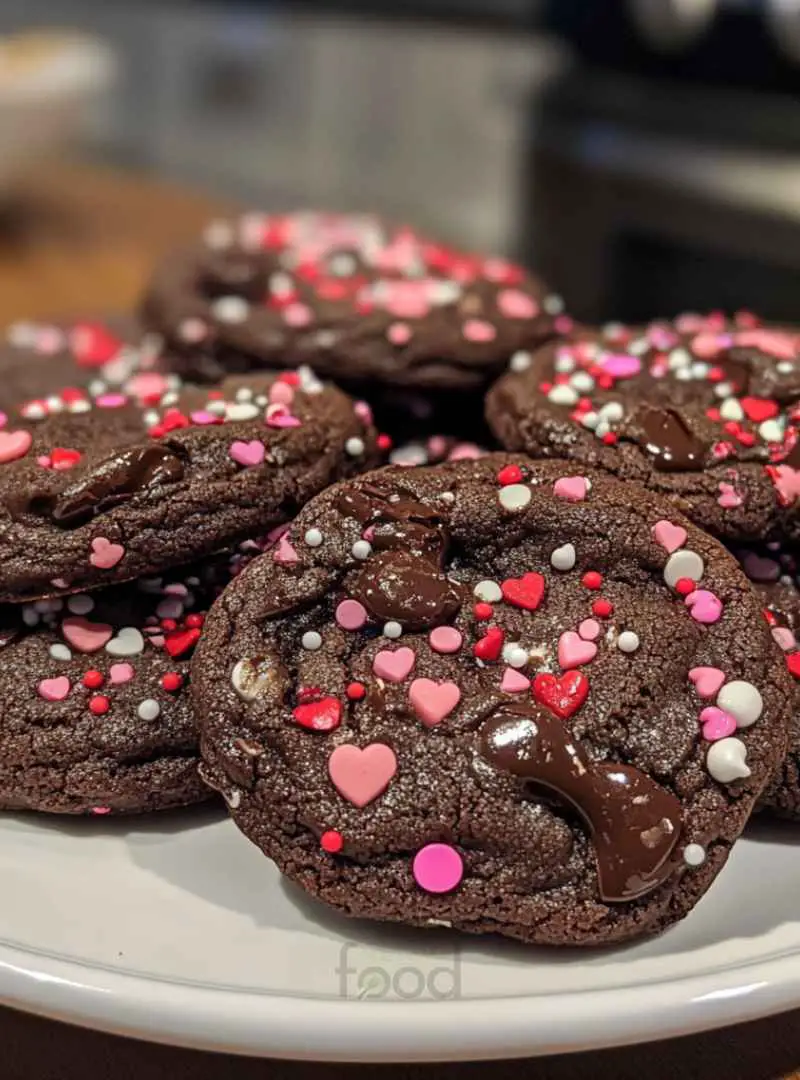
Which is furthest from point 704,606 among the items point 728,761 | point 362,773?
point 362,773

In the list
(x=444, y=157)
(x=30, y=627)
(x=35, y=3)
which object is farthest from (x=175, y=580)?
(x=35, y=3)

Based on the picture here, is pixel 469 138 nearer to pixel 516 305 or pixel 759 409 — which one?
pixel 516 305

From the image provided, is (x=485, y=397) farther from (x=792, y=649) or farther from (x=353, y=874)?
(x=353, y=874)

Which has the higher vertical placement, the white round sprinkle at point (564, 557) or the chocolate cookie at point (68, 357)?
the white round sprinkle at point (564, 557)

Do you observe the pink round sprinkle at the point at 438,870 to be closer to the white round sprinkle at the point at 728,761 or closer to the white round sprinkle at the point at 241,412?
the white round sprinkle at the point at 728,761

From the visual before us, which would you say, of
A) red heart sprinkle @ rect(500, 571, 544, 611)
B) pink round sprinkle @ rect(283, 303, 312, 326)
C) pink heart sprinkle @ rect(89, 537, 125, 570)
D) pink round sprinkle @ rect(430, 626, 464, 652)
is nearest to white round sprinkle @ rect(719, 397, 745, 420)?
red heart sprinkle @ rect(500, 571, 544, 611)

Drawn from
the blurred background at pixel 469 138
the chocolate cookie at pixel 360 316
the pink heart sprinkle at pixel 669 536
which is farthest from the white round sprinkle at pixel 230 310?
the blurred background at pixel 469 138

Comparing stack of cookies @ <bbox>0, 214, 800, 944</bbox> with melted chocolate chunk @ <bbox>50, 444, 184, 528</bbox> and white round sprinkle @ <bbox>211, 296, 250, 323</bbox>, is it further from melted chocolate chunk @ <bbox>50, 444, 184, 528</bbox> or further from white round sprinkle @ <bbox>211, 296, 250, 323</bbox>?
white round sprinkle @ <bbox>211, 296, 250, 323</bbox>
